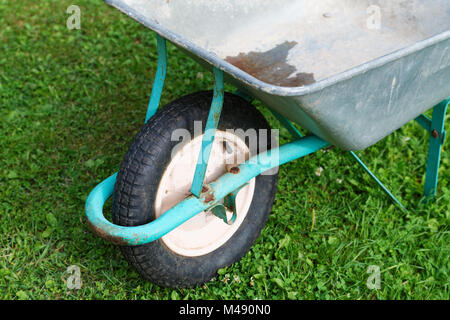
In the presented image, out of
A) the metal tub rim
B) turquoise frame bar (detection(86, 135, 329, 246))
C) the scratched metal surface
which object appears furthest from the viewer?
turquoise frame bar (detection(86, 135, 329, 246))

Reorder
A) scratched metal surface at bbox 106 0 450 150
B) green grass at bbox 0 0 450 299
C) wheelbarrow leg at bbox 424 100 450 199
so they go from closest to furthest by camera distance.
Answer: scratched metal surface at bbox 106 0 450 150
green grass at bbox 0 0 450 299
wheelbarrow leg at bbox 424 100 450 199

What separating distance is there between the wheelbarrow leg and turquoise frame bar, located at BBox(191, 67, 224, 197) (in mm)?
1180

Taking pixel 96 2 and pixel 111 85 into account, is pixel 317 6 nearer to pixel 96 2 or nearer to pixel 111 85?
pixel 111 85

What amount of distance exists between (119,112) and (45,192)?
770mm

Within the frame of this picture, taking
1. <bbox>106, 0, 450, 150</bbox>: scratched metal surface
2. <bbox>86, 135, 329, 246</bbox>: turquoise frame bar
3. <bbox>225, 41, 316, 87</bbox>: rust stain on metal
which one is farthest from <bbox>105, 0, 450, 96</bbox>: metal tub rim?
→ <bbox>225, 41, 316, 87</bbox>: rust stain on metal

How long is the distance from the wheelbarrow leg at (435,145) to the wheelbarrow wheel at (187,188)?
0.85m

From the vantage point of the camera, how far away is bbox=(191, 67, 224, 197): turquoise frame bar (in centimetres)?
162

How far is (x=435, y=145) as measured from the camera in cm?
230

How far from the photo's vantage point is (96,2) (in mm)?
4047

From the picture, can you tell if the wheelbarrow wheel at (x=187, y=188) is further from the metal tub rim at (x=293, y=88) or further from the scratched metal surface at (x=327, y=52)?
the metal tub rim at (x=293, y=88)

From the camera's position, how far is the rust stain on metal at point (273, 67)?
2.15 metres

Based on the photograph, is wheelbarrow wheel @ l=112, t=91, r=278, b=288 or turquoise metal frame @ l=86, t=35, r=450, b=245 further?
wheelbarrow wheel @ l=112, t=91, r=278, b=288

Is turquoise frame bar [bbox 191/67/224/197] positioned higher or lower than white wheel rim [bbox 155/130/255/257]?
higher

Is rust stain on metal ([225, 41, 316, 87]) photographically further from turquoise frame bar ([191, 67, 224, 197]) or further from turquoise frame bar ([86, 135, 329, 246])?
turquoise frame bar ([191, 67, 224, 197])
